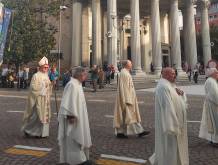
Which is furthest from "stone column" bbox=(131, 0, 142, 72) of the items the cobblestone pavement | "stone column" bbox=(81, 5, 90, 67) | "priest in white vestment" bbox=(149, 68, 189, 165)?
"priest in white vestment" bbox=(149, 68, 189, 165)

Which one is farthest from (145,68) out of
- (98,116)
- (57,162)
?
(57,162)

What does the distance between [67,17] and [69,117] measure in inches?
1427

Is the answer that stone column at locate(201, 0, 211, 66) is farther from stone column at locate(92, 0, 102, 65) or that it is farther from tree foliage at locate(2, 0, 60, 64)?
tree foliage at locate(2, 0, 60, 64)

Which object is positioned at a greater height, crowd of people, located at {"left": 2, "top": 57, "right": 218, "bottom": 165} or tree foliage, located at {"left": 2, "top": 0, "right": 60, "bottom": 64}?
tree foliage, located at {"left": 2, "top": 0, "right": 60, "bottom": 64}

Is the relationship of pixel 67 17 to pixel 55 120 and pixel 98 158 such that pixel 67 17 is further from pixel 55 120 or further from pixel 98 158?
pixel 98 158

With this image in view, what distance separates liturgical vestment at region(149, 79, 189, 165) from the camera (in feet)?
18.5

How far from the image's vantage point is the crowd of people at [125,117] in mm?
5715

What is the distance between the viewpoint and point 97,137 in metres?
9.51

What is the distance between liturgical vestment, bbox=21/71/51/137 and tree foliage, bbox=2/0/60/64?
2375cm

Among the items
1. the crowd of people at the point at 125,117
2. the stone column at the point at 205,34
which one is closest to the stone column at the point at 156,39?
the stone column at the point at 205,34

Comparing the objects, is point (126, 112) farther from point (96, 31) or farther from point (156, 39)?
point (96, 31)

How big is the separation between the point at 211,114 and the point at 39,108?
4.48m

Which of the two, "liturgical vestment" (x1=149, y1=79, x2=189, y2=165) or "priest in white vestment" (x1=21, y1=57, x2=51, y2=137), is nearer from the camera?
"liturgical vestment" (x1=149, y1=79, x2=189, y2=165)

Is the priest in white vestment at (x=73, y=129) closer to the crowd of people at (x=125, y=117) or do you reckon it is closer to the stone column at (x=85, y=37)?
A: the crowd of people at (x=125, y=117)
